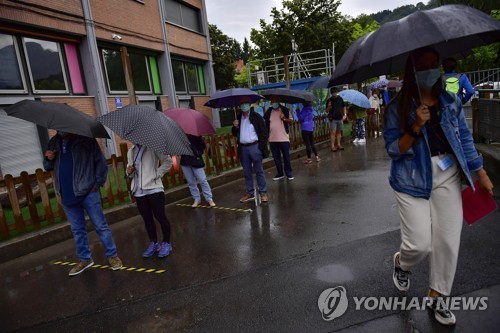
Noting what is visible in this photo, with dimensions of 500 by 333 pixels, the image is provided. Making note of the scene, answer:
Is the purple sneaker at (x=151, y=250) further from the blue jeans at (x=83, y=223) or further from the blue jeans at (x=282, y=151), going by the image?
the blue jeans at (x=282, y=151)

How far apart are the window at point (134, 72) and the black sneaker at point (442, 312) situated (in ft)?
40.8

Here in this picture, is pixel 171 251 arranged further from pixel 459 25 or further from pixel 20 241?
pixel 459 25

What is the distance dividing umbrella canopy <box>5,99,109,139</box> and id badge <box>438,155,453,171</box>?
3240 millimetres

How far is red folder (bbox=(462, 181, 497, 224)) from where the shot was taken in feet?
8.38

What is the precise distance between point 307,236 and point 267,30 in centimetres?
2743

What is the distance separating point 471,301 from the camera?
2.69 metres

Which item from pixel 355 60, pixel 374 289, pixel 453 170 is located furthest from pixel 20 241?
pixel 453 170

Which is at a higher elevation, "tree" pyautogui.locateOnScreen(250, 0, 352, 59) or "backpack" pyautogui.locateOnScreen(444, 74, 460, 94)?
"tree" pyautogui.locateOnScreen(250, 0, 352, 59)

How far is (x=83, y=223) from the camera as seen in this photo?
13.5 ft

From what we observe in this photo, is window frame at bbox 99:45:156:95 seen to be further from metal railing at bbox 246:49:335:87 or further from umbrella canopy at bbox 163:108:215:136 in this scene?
umbrella canopy at bbox 163:108:215:136

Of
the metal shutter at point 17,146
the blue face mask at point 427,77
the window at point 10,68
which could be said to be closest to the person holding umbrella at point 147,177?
the blue face mask at point 427,77

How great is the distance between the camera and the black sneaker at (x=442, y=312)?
2445 mm

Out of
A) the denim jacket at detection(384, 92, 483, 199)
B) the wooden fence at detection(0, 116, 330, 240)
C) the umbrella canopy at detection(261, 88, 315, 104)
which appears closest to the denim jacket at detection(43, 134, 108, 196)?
the wooden fence at detection(0, 116, 330, 240)

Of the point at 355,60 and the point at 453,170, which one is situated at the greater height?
the point at 355,60
